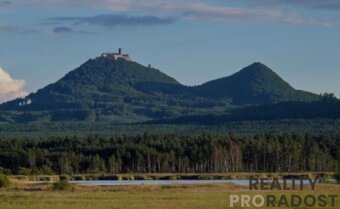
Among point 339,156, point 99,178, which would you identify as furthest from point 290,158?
point 99,178

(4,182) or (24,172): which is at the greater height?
(4,182)

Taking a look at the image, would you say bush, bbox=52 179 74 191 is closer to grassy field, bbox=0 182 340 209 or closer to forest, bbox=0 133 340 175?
grassy field, bbox=0 182 340 209

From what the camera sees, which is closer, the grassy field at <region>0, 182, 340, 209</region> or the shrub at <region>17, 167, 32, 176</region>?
the grassy field at <region>0, 182, 340, 209</region>

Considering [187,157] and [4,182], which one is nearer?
[4,182]

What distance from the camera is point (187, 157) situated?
455 feet

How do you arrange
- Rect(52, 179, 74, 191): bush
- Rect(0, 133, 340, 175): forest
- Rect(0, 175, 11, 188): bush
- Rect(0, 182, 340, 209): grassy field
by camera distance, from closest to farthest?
Rect(0, 182, 340, 209): grassy field, Rect(52, 179, 74, 191): bush, Rect(0, 175, 11, 188): bush, Rect(0, 133, 340, 175): forest

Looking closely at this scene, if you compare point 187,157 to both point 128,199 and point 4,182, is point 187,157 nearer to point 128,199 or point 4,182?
point 4,182

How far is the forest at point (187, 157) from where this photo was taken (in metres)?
134

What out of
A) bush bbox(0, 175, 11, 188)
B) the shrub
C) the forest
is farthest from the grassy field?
the forest

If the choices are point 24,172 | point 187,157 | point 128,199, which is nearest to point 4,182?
point 128,199

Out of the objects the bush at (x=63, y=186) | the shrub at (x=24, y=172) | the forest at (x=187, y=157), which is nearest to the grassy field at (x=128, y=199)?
the bush at (x=63, y=186)

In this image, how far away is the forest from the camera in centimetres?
13450

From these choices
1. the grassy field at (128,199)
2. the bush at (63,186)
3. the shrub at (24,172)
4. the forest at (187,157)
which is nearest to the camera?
the grassy field at (128,199)

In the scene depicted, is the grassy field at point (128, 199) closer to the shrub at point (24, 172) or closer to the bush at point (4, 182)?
the bush at point (4, 182)
